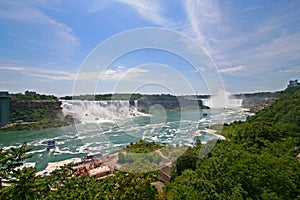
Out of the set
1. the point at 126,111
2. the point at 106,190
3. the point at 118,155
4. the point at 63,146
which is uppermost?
the point at 126,111

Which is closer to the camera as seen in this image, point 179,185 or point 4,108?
point 179,185

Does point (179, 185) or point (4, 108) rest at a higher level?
point (4, 108)

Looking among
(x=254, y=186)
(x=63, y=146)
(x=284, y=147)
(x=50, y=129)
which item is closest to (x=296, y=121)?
A: (x=284, y=147)

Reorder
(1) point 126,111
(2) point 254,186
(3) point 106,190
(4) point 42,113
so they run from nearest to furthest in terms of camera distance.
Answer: (3) point 106,190 < (2) point 254,186 < (1) point 126,111 < (4) point 42,113

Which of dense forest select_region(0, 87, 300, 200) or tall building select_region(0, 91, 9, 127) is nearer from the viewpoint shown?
dense forest select_region(0, 87, 300, 200)

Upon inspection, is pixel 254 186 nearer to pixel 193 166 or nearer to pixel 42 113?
pixel 193 166

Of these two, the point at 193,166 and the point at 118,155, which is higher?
the point at 118,155

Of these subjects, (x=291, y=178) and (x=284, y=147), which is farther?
(x=284, y=147)

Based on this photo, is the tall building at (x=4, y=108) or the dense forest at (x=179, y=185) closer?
the dense forest at (x=179, y=185)
